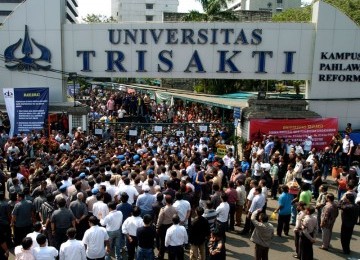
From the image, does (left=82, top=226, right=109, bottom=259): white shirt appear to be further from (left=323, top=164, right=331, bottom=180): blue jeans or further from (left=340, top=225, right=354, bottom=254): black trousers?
(left=323, top=164, right=331, bottom=180): blue jeans

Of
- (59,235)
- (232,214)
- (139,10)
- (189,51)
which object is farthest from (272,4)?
(59,235)

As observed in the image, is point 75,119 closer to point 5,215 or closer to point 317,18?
point 5,215

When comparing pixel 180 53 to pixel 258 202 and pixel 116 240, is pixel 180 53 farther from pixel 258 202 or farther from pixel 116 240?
pixel 116 240


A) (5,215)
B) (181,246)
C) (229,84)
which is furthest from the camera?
(229,84)

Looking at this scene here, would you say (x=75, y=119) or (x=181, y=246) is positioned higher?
(x=75, y=119)

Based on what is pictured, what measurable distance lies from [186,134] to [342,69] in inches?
286

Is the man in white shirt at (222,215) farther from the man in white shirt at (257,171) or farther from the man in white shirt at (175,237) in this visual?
the man in white shirt at (257,171)

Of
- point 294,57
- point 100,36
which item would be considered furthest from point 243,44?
point 100,36

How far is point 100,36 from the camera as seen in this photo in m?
17.5

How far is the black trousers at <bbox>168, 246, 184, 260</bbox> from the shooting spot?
7.83m

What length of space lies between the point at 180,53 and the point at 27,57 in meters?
6.64

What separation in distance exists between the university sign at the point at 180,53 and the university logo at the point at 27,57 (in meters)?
0.04

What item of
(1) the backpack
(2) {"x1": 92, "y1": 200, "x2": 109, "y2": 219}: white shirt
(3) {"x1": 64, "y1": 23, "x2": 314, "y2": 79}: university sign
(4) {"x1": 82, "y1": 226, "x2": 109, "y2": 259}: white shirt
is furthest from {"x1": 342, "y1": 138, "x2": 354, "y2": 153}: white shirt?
(4) {"x1": 82, "y1": 226, "x2": 109, "y2": 259}: white shirt

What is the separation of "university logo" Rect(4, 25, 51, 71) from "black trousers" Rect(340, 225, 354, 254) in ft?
44.3
